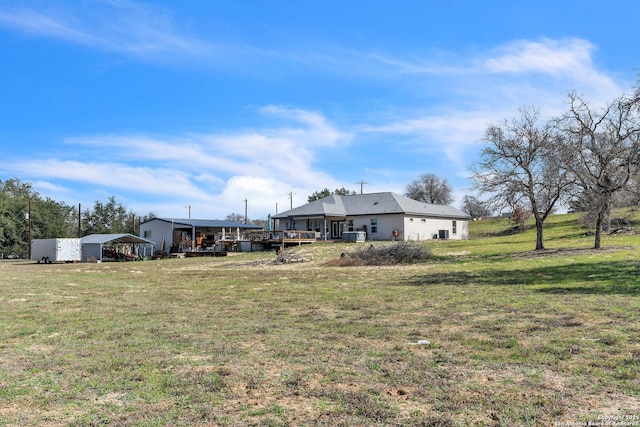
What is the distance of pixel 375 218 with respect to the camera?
4678 cm

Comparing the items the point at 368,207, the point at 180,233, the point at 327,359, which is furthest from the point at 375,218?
the point at 327,359

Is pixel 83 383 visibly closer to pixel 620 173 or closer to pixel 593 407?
pixel 593 407

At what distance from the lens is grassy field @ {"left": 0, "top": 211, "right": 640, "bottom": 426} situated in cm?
435

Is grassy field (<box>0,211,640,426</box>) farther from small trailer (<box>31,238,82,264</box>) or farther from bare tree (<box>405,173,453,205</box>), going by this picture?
bare tree (<box>405,173,453,205</box>)

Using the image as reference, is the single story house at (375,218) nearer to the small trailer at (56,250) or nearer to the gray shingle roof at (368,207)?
the gray shingle roof at (368,207)

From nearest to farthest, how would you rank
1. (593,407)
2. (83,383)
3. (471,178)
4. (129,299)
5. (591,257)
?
(593,407), (83,383), (129,299), (591,257), (471,178)

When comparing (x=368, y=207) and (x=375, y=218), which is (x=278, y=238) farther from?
(x=368, y=207)

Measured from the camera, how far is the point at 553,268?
18.7 metres

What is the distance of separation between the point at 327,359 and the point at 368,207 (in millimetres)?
Answer: 42532

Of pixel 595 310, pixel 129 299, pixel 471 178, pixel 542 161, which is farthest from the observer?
pixel 471 178

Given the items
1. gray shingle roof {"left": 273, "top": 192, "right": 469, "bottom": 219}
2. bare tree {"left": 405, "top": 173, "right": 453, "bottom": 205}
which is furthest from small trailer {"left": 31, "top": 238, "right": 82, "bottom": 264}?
bare tree {"left": 405, "top": 173, "right": 453, "bottom": 205}

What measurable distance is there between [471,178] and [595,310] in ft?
74.4

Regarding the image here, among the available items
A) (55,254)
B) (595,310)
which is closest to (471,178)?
(595,310)

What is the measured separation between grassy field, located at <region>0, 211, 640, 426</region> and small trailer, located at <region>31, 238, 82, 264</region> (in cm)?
2878
